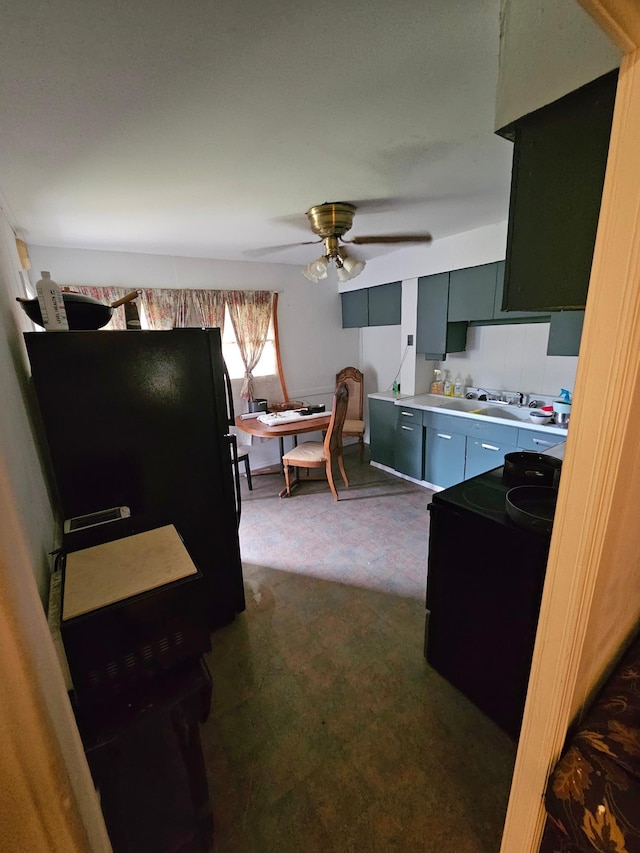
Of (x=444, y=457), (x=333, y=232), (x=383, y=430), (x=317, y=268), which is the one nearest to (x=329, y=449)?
(x=383, y=430)

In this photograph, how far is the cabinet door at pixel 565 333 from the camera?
2.50 meters

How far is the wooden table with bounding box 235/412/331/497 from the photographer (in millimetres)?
3304

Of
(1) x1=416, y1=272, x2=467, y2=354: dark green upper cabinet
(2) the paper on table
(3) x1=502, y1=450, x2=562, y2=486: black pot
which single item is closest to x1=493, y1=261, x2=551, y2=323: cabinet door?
(1) x1=416, y1=272, x2=467, y2=354: dark green upper cabinet

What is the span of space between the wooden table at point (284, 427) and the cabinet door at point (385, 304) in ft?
4.52

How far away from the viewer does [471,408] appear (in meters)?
3.51

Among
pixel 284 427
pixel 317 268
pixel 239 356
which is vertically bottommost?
pixel 284 427

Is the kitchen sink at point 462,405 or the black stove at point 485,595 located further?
the kitchen sink at point 462,405

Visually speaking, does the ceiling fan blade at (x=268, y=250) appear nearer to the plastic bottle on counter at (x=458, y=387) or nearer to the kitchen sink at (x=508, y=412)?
the plastic bottle on counter at (x=458, y=387)

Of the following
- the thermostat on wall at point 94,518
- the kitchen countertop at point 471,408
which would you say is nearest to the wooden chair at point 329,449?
the kitchen countertop at point 471,408

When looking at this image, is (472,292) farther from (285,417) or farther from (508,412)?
(285,417)

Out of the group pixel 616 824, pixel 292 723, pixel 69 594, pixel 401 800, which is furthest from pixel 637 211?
pixel 292 723

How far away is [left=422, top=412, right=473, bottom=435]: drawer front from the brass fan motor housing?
6.13 ft

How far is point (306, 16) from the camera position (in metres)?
0.92

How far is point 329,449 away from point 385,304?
190 cm
